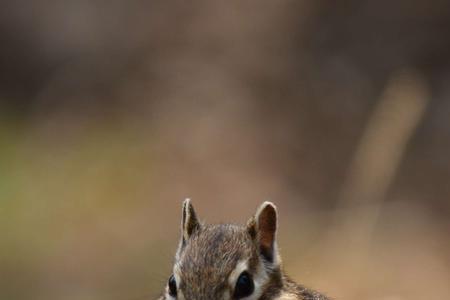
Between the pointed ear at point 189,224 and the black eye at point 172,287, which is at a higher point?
the pointed ear at point 189,224

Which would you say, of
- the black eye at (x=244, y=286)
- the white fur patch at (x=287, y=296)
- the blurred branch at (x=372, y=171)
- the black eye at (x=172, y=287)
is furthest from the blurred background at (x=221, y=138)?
the black eye at (x=172, y=287)

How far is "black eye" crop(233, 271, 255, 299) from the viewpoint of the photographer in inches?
272

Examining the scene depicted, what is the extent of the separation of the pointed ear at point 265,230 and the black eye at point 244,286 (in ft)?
1.47

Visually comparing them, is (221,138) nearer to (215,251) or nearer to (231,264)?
(215,251)

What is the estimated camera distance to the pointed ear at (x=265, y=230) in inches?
296

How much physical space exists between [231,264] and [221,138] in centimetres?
1044

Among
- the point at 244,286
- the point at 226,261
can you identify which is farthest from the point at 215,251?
the point at 244,286

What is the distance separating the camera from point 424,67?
17.3m

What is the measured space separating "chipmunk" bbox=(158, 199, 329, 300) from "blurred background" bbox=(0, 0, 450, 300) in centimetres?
422

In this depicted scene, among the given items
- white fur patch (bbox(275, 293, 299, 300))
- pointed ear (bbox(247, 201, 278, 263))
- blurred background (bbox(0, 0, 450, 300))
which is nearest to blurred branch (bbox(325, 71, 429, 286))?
blurred background (bbox(0, 0, 450, 300))

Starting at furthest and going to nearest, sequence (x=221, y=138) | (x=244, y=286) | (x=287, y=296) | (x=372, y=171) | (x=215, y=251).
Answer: (x=221, y=138)
(x=372, y=171)
(x=287, y=296)
(x=215, y=251)
(x=244, y=286)

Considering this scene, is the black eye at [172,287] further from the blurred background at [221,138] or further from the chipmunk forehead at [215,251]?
the blurred background at [221,138]

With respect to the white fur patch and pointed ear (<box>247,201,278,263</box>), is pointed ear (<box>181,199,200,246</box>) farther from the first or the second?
the white fur patch

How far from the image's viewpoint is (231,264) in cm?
699
